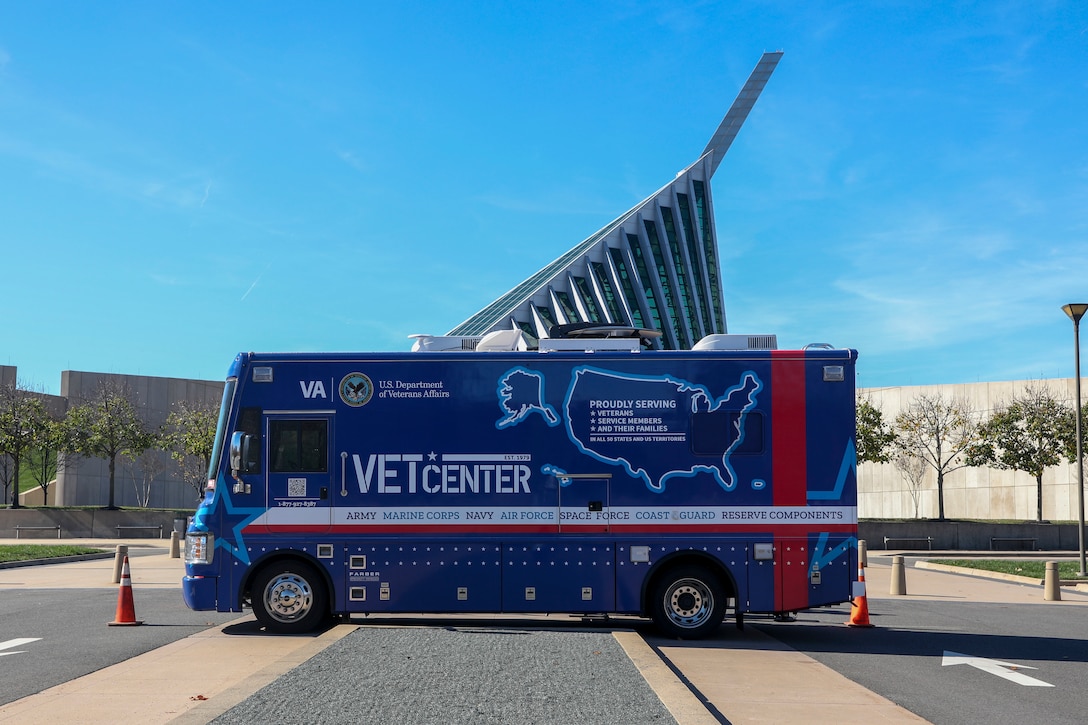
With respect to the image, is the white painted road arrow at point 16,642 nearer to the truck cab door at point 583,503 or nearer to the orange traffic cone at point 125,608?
the orange traffic cone at point 125,608

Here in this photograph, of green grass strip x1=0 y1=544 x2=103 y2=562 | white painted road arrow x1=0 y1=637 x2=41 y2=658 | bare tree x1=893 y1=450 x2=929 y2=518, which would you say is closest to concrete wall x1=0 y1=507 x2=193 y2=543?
green grass strip x1=0 y1=544 x2=103 y2=562

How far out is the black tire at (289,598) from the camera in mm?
11719

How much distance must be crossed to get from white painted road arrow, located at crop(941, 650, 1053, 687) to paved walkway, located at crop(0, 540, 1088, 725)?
1658 millimetres

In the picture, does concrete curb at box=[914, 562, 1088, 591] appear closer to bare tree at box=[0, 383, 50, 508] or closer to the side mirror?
the side mirror

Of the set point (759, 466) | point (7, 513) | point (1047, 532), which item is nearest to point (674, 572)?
point (759, 466)

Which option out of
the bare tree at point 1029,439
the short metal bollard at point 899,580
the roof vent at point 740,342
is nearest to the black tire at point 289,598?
the roof vent at point 740,342

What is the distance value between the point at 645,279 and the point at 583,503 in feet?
180

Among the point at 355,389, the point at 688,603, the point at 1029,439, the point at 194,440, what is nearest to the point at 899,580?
the point at 688,603

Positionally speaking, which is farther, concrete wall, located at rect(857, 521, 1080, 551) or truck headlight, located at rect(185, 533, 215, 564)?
concrete wall, located at rect(857, 521, 1080, 551)

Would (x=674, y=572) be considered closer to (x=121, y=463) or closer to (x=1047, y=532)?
(x=1047, y=532)

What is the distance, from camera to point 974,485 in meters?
56.4

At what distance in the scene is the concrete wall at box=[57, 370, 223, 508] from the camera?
60438mm

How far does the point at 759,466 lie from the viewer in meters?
11.7

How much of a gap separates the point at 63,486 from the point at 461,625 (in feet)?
181
